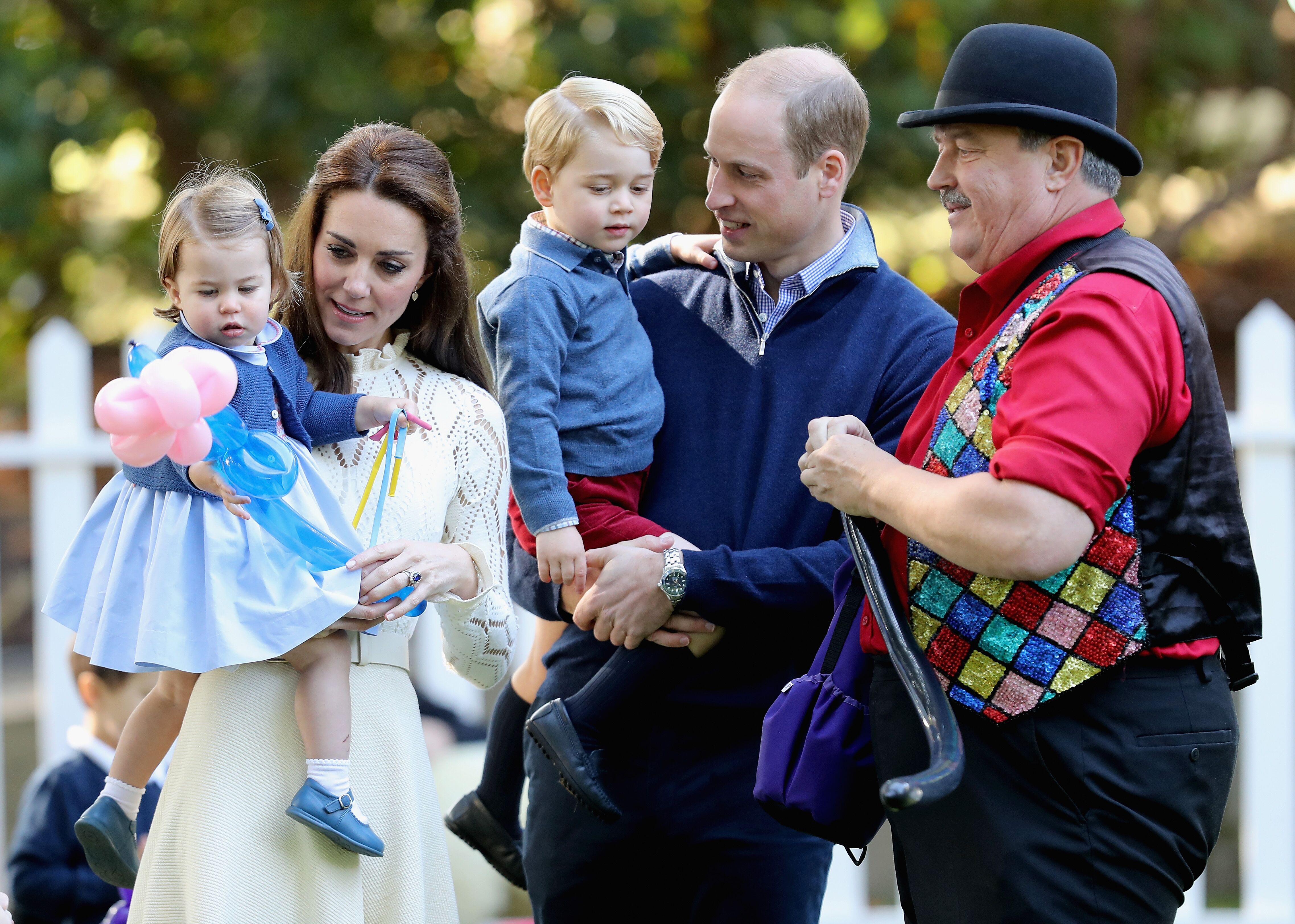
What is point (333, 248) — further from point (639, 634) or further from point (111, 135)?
point (111, 135)

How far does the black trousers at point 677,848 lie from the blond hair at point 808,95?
42.7 inches

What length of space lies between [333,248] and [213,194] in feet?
0.88

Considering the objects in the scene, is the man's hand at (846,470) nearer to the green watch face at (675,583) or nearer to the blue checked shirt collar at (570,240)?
the green watch face at (675,583)

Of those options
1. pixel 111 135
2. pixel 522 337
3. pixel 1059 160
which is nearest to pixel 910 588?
pixel 1059 160

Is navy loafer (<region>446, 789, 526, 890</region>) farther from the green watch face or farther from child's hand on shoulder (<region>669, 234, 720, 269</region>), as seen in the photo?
child's hand on shoulder (<region>669, 234, 720, 269</region>)

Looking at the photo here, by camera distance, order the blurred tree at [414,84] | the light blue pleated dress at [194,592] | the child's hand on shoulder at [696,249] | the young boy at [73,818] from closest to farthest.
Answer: the light blue pleated dress at [194,592] < the child's hand on shoulder at [696,249] < the young boy at [73,818] < the blurred tree at [414,84]

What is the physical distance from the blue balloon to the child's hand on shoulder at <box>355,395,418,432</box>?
14cm

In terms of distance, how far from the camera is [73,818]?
3.23 m

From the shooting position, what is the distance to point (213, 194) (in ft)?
6.39

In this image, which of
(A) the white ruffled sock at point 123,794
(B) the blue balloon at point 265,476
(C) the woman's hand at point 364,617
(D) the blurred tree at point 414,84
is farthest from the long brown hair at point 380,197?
(D) the blurred tree at point 414,84

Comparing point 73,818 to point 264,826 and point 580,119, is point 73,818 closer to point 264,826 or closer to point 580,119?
point 264,826

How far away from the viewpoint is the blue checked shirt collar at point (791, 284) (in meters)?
2.41

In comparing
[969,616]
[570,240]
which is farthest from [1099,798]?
[570,240]

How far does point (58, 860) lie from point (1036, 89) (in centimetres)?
286
